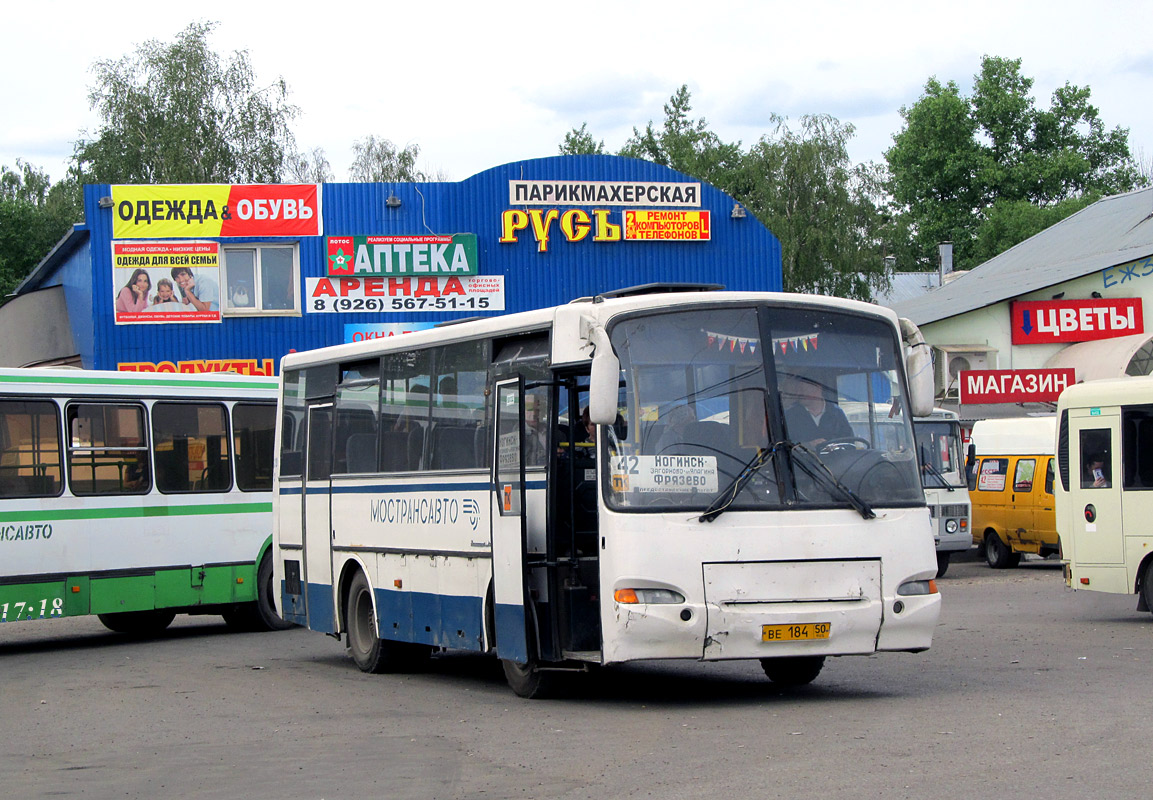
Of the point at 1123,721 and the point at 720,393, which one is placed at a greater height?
the point at 720,393

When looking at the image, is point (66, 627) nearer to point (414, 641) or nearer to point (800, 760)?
point (414, 641)

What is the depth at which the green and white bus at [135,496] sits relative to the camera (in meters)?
16.4

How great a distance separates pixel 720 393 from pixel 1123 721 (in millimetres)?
3333

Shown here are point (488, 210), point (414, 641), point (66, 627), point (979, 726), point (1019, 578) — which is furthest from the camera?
point (488, 210)

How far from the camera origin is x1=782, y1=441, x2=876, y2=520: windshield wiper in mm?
10180

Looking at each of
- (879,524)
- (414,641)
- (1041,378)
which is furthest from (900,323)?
(1041,378)

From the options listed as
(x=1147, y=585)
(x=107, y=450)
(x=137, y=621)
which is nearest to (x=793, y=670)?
(x=1147, y=585)

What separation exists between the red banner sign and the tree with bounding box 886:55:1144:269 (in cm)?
3646

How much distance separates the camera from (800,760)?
8172 millimetres

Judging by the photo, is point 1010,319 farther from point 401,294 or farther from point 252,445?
point 252,445

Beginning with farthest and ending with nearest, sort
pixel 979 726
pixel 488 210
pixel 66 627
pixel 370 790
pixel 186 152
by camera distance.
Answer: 1. pixel 186 152
2. pixel 488 210
3. pixel 66 627
4. pixel 979 726
5. pixel 370 790

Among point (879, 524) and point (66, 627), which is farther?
point (66, 627)

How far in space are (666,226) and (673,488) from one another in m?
24.1

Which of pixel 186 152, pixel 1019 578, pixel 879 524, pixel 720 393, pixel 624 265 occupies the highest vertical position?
pixel 186 152
